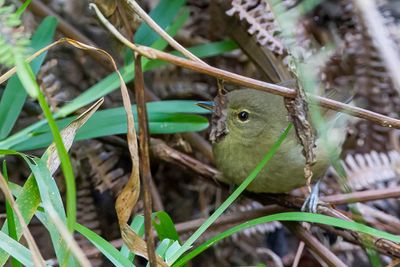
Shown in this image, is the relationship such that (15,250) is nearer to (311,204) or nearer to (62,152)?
(62,152)

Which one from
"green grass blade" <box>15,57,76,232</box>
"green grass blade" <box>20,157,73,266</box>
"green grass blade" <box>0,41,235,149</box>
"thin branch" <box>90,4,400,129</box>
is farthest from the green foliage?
"green grass blade" <box>0,41,235,149</box>

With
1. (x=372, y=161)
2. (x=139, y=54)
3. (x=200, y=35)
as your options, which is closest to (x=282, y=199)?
(x=372, y=161)

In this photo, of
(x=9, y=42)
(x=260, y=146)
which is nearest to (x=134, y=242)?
(x=9, y=42)

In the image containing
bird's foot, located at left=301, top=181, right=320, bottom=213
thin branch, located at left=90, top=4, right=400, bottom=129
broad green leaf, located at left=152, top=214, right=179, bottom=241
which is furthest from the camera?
bird's foot, located at left=301, top=181, right=320, bottom=213

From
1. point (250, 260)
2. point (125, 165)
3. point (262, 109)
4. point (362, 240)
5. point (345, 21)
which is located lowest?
point (250, 260)

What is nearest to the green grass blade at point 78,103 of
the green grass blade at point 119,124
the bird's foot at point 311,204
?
the green grass blade at point 119,124

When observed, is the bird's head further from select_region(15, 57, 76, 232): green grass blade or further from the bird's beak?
select_region(15, 57, 76, 232): green grass blade

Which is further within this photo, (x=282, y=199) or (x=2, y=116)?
(x=282, y=199)

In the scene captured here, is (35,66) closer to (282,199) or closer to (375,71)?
(282,199)
